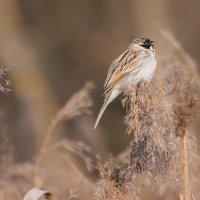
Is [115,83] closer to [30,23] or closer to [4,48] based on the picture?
[4,48]

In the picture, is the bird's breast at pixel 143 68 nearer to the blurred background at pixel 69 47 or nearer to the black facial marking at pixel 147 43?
the black facial marking at pixel 147 43

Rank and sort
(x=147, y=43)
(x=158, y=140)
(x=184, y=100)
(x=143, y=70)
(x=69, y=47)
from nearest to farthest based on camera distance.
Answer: (x=184, y=100) < (x=158, y=140) < (x=143, y=70) < (x=147, y=43) < (x=69, y=47)

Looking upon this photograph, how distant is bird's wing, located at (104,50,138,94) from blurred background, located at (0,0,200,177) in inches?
239

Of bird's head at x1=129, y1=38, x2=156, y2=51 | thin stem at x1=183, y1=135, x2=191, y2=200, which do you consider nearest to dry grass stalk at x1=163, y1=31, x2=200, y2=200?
thin stem at x1=183, y1=135, x2=191, y2=200

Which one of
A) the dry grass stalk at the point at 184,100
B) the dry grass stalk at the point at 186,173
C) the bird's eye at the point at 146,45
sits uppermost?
the dry grass stalk at the point at 184,100

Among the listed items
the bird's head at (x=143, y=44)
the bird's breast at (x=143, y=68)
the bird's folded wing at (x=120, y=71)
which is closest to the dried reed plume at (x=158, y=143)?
the bird's breast at (x=143, y=68)

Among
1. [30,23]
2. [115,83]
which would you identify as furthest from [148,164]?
[30,23]

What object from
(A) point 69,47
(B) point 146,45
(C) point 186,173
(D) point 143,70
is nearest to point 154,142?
(C) point 186,173

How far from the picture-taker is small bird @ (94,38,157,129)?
5.07 meters

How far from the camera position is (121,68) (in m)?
5.18

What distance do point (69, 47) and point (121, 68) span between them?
11260 mm

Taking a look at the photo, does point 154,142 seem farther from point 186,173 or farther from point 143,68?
point 143,68

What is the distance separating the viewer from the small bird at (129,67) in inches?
200

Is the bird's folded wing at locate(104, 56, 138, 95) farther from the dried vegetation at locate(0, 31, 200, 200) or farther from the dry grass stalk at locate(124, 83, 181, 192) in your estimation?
the dry grass stalk at locate(124, 83, 181, 192)
